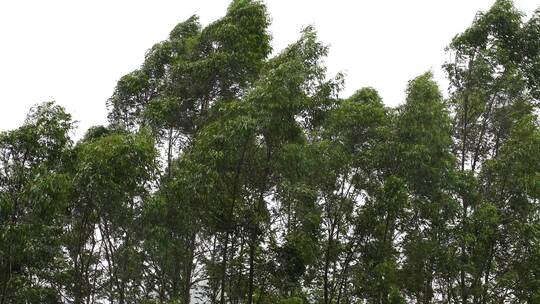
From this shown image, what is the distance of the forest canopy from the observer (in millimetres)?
8867

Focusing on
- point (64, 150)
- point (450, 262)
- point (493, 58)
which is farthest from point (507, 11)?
point (64, 150)

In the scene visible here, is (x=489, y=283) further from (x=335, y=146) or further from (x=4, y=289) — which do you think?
(x=4, y=289)

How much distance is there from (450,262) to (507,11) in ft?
17.4

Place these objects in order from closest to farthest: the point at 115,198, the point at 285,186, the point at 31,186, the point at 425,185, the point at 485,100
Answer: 1. the point at 31,186
2. the point at 285,186
3. the point at 115,198
4. the point at 425,185
5. the point at 485,100

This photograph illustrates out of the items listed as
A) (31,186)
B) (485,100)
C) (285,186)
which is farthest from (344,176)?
(31,186)

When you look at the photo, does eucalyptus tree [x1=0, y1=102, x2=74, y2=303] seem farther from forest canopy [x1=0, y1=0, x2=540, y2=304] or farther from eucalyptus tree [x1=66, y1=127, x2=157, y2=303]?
eucalyptus tree [x1=66, y1=127, x2=157, y2=303]

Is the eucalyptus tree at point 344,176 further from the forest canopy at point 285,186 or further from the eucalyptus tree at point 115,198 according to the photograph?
the eucalyptus tree at point 115,198

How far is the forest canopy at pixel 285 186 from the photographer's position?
8.87 m

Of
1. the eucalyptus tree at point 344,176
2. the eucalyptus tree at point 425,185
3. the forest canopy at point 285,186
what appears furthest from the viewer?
the eucalyptus tree at point 344,176

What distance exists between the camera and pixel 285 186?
9.16 m

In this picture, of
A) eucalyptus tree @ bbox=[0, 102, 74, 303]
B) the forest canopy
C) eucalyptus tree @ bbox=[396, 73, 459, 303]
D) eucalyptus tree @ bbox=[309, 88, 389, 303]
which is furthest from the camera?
eucalyptus tree @ bbox=[309, 88, 389, 303]

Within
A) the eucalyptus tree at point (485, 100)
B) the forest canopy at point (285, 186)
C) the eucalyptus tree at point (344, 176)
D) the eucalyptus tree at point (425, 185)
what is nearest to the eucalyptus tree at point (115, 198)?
the forest canopy at point (285, 186)

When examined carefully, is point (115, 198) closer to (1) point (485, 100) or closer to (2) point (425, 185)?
(2) point (425, 185)

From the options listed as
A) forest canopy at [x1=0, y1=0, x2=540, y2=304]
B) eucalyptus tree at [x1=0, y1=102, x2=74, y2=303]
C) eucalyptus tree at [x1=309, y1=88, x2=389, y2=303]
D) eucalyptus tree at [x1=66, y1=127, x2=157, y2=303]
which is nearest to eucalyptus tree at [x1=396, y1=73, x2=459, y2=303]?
forest canopy at [x1=0, y1=0, x2=540, y2=304]
